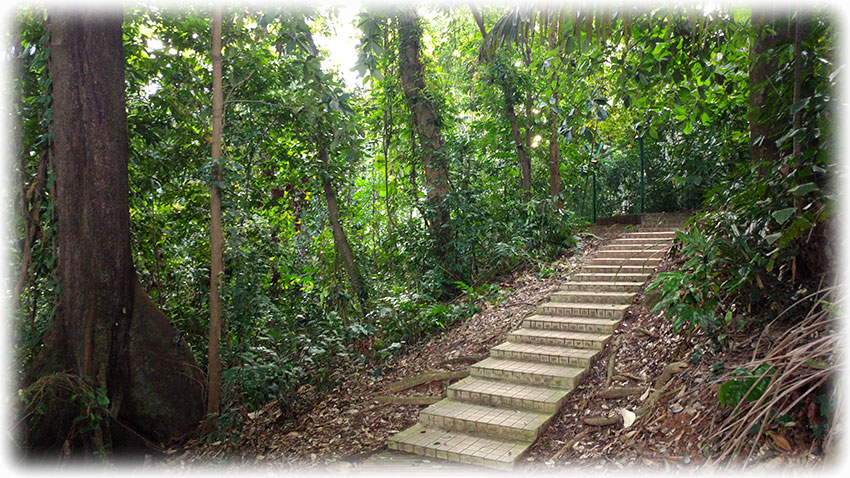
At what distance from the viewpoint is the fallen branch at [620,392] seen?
13.6ft

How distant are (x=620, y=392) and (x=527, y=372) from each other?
3.29ft

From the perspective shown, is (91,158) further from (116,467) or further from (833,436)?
(833,436)

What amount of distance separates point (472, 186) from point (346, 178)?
2277mm

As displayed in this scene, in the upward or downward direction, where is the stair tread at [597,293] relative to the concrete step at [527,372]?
upward

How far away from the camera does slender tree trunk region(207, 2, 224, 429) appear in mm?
4684

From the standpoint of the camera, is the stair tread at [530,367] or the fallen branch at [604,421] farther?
the stair tread at [530,367]

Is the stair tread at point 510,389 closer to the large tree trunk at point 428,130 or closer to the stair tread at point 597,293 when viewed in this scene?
the stair tread at point 597,293

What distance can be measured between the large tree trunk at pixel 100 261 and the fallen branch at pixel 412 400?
1.82 meters

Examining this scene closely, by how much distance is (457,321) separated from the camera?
6996mm

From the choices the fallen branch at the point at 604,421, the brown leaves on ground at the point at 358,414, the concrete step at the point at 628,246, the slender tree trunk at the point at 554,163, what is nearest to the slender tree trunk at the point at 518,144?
the slender tree trunk at the point at 554,163

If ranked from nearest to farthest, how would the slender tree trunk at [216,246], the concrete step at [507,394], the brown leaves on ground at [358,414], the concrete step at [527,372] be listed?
the brown leaves on ground at [358,414] → the concrete step at [507,394] → the slender tree trunk at [216,246] → the concrete step at [527,372]

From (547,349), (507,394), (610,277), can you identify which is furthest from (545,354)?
(610,277)

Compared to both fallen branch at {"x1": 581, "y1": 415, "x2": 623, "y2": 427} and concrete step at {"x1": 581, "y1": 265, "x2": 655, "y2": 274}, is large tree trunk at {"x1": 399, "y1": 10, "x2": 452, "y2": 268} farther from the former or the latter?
fallen branch at {"x1": 581, "y1": 415, "x2": 623, "y2": 427}

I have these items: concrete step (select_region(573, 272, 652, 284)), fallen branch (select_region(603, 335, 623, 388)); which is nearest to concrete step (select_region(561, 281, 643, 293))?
concrete step (select_region(573, 272, 652, 284))
